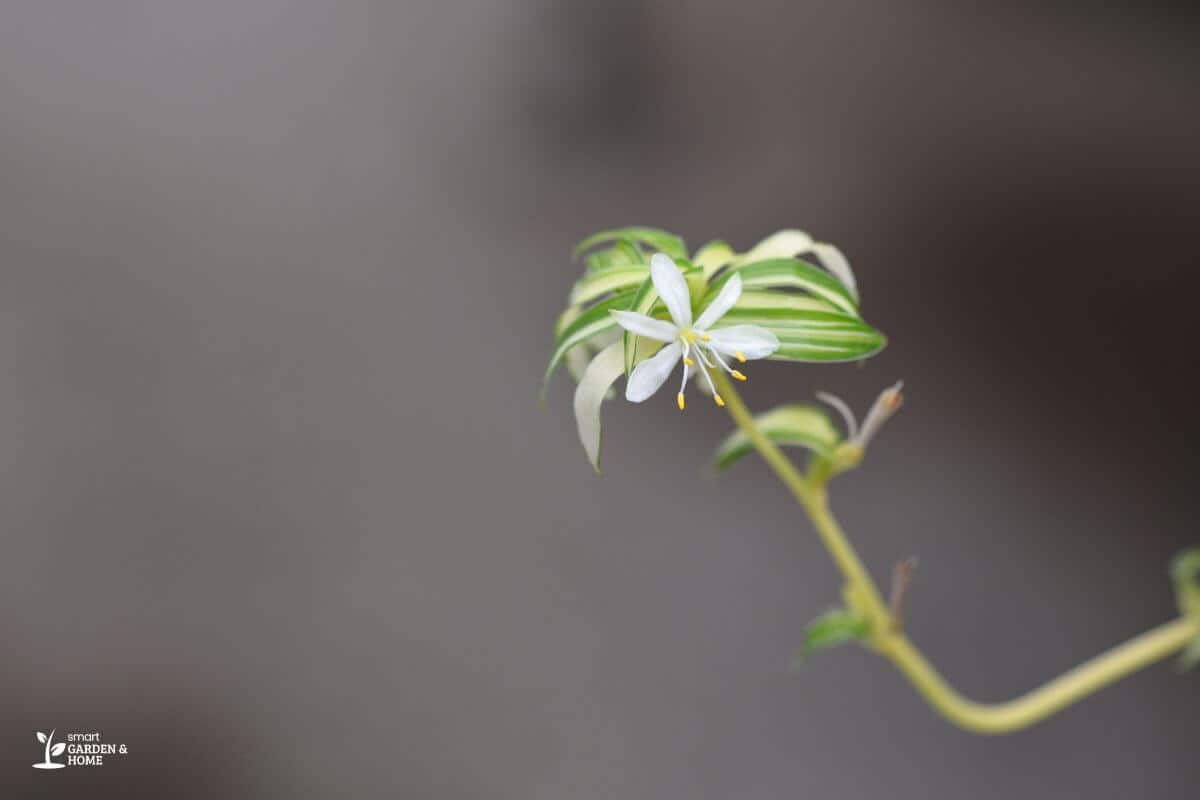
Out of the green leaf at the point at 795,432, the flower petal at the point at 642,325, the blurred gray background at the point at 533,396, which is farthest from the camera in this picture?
the blurred gray background at the point at 533,396

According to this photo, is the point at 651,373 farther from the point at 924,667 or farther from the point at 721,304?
the point at 924,667

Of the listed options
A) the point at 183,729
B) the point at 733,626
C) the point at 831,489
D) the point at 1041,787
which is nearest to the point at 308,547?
the point at 183,729

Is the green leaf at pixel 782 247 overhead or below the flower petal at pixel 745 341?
overhead

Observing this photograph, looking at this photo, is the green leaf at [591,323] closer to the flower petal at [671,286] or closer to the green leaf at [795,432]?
the flower petal at [671,286]

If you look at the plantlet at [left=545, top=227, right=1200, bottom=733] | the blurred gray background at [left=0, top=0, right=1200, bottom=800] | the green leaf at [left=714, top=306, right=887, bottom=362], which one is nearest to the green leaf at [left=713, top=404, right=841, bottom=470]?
the plantlet at [left=545, top=227, right=1200, bottom=733]

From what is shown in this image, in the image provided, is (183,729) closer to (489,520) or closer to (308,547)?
(308,547)

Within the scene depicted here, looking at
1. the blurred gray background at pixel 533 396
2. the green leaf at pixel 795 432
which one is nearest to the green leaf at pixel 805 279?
the green leaf at pixel 795 432

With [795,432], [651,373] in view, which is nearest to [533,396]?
[795,432]

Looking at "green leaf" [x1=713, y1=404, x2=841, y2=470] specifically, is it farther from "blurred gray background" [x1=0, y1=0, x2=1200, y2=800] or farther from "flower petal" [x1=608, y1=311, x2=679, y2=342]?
"blurred gray background" [x1=0, y1=0, x2=1200, y2=800]

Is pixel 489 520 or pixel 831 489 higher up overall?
Answer: pixel 489 520
